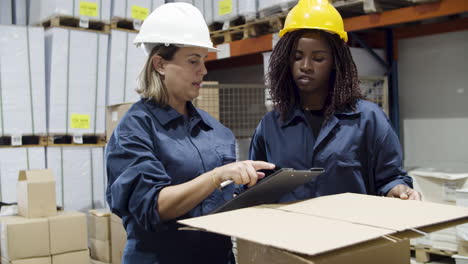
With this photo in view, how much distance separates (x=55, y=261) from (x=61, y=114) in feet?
5.85

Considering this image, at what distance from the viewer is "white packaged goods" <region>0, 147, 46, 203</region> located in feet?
18.7

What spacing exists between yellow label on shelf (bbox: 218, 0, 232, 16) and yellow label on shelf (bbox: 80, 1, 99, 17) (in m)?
1.47

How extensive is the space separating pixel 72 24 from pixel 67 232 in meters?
2.56

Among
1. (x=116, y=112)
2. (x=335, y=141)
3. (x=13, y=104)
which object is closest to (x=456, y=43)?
(x=116, y=112)

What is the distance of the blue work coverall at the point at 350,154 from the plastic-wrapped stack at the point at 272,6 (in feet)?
10.6

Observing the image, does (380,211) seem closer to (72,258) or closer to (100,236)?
(72,258)

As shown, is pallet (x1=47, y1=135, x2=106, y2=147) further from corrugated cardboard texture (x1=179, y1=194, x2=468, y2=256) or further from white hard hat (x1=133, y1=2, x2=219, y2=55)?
corrugated cardboard texture (x1=179, y1=194, x2=468, y2=256)

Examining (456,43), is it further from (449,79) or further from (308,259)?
(308,259)

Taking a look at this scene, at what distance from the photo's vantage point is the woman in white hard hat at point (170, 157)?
1.79 m

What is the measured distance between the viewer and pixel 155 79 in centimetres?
212

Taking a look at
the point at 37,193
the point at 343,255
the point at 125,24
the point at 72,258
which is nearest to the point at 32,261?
the point at 72,258

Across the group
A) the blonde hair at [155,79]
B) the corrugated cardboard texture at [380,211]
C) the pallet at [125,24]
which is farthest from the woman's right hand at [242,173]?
the pallet at [125,24]

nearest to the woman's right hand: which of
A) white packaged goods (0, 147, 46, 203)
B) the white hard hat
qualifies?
the white hard hat

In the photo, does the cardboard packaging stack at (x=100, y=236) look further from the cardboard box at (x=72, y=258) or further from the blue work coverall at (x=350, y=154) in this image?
the blue work coverall at (x=350, y=154)
